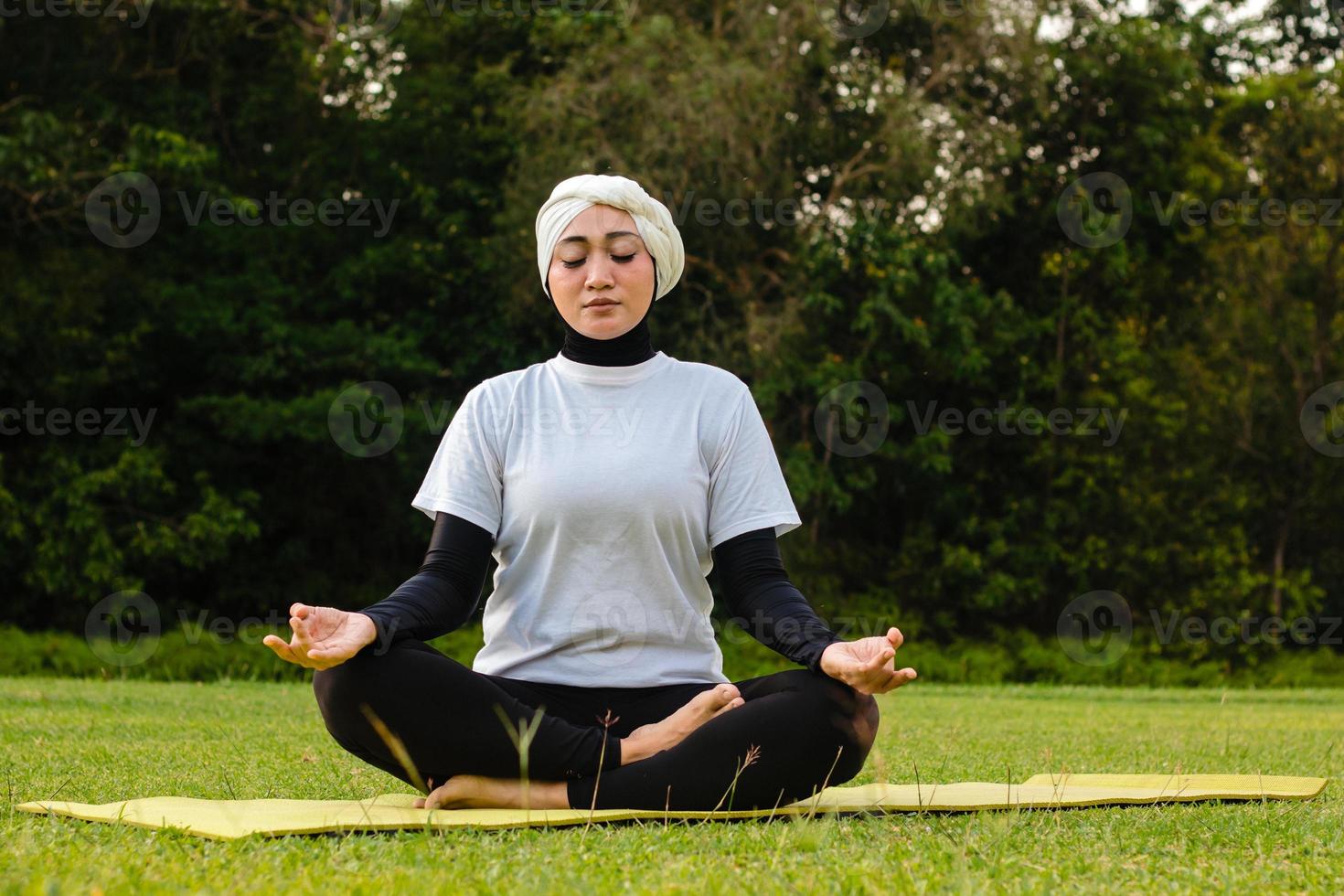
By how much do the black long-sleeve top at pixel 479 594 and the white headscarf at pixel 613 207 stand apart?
30.2 inches

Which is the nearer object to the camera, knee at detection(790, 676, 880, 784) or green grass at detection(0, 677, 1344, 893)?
green grass at detection(0, 677, 1344, 893)

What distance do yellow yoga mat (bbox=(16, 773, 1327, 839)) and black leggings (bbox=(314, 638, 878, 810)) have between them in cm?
6

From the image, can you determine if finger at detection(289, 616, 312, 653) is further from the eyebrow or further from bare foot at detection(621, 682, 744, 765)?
the eyebrow

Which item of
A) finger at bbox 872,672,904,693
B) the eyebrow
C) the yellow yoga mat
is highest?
the eyebrow

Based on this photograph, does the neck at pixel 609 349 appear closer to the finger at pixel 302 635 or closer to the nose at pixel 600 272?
the nose at pixel 600 272

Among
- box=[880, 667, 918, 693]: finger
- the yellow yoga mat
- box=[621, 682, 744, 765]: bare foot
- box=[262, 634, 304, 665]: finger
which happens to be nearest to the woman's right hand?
box=[262, 634, 304, 665]: finger

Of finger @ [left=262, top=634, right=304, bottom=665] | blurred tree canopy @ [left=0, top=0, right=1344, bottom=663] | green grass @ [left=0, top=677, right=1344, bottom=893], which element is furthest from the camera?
blurred tree canopy @ [left=0, top=0, right=1344, bottom=663]

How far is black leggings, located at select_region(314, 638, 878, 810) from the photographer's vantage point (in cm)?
317

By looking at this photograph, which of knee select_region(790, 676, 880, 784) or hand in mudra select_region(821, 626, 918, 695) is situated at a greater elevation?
hand in mudra select_region(821, 626, 918, 695)

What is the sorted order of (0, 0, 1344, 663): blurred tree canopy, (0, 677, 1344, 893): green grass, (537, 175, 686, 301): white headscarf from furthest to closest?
(0, 0, 1344, 663): blurred tree canopy → (537, 175, 686, 301): white headscarf → (0, 677, 1344, 893): green grass

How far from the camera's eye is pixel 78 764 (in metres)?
4.61

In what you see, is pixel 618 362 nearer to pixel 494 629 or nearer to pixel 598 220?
pixel 598 220

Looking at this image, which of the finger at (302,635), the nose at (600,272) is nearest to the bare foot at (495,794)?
the finger at (302,635)

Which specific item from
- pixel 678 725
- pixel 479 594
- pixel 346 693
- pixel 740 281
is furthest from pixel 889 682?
pixel 740 281
